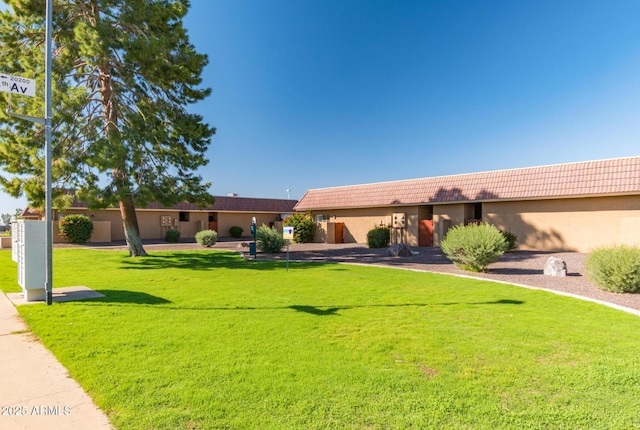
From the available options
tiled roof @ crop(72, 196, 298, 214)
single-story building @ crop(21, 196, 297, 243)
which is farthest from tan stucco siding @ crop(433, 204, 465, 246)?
tiled roof @ crop(72, 196, 298, 214)

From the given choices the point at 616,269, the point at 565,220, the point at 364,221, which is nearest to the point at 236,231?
the point at 364,221

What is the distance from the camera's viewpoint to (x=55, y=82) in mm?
14023

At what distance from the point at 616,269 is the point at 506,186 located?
12.7m

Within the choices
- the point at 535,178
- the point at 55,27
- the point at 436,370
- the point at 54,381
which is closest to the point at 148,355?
the point at 54,381

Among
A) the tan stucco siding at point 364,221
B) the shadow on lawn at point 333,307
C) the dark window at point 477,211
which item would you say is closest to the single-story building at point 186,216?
the tan stucco siding at point 364,221

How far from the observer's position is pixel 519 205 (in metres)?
21.4

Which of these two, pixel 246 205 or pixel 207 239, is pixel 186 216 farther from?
pixel 207 239

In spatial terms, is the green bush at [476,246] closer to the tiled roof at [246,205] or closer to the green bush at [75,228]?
the green bush at [75,228]

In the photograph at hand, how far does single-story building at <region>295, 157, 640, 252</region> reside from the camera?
18.0 meters

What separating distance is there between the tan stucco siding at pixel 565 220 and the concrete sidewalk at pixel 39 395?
20090 millimetres

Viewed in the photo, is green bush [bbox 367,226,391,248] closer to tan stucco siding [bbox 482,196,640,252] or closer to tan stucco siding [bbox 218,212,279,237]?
tan stucco siding [bbox 482,196,640,252]

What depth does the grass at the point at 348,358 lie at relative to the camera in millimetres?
3465

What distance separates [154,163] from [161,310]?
1141 centimetres

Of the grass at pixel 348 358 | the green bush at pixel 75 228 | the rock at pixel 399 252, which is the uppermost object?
the green bush at pixel 75 228
